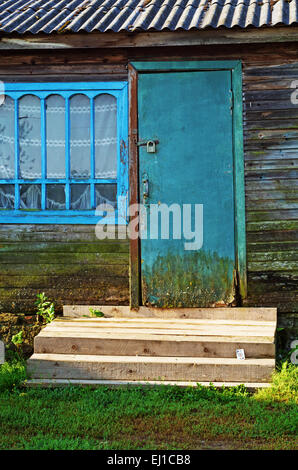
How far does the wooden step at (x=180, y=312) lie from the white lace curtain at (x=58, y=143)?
3.83ft

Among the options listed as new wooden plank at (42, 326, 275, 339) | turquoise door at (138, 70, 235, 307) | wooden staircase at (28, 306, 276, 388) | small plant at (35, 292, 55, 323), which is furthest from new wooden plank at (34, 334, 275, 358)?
turquoise door at (138, 70, 235, 307)

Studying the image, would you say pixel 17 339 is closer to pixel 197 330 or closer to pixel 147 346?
pixel 147 346

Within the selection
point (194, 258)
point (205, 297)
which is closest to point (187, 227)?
point (194, 258)

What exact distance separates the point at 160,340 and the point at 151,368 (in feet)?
0.99

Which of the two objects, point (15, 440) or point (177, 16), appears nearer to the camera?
point (15, 440)

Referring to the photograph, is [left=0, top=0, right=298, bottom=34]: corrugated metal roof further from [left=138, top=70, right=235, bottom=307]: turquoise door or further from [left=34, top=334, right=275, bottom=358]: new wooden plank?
[left=34, top=334, right=275, bottom=358]: new wooden plank

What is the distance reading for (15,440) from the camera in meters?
4.73

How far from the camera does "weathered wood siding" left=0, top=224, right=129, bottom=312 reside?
7.12 metres

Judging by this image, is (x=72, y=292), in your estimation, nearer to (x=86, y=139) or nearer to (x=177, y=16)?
(x=86, y=139)

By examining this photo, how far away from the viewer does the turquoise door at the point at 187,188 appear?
6.90 metres

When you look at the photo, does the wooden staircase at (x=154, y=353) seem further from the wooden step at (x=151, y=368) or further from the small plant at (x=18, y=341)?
the small plant at (x=18, y=341)

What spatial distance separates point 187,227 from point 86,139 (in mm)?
1518

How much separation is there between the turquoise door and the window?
0.33 m

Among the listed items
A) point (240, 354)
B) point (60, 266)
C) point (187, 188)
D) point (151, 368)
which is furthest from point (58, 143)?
point (240, 354)
